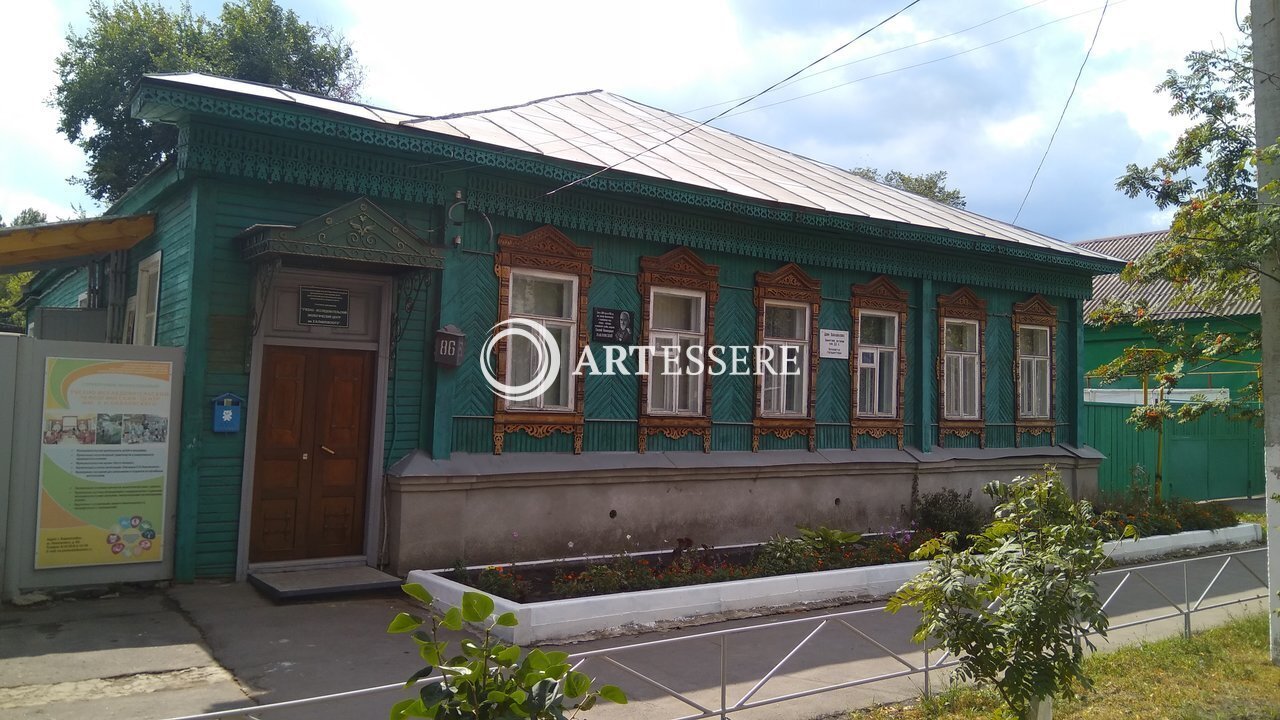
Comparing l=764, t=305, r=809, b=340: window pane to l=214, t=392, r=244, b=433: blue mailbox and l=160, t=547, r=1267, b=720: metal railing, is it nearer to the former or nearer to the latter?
l=160, t=547, r=1267, b=720: metal railing

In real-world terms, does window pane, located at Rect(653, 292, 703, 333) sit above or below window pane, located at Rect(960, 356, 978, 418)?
above

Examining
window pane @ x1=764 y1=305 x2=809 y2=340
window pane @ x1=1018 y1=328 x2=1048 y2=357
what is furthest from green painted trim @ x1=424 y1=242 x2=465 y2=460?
window pane @ x1=1018 y1=328 x2=1048 y2=357

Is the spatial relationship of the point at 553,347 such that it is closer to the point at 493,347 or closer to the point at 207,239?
the point at 493,347

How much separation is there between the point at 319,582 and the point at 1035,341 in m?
12.1

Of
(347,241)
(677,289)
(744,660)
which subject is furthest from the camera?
(677,289)

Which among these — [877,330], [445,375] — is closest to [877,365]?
[877,330]

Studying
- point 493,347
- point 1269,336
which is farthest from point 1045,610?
point 493,347

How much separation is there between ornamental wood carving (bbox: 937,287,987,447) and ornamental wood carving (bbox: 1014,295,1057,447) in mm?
813

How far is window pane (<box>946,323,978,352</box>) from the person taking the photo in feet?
44.3

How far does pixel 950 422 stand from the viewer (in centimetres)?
1315

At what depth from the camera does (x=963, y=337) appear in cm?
1362

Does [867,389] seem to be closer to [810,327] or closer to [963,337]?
[810,327]

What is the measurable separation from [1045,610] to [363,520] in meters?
6.30

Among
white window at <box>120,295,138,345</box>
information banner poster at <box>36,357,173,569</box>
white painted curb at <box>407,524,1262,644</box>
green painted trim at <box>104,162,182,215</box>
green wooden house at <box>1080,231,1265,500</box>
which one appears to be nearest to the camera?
white painted curb at <box>407,524,1262,644</box>
